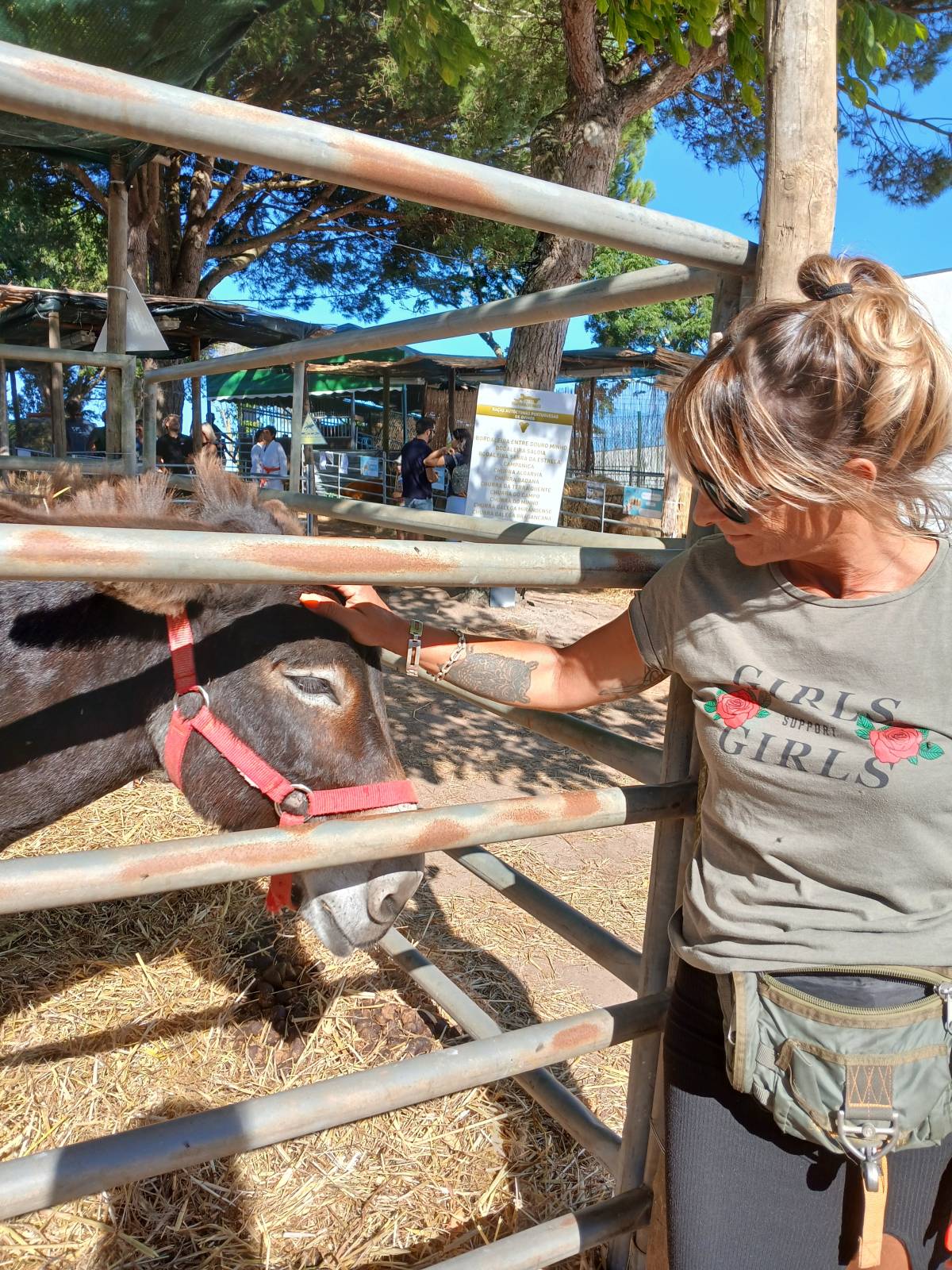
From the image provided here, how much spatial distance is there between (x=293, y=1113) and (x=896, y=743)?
101 centimetres

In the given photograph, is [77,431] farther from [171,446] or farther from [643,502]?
[643,502]

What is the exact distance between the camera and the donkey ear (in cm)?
159

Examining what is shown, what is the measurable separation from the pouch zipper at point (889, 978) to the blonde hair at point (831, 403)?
24.3 inches

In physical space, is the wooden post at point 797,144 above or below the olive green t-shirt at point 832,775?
above

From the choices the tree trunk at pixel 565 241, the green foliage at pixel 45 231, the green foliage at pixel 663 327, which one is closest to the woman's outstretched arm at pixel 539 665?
the tree trunk at pixel 565 241

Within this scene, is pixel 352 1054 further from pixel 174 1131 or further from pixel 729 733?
pixel 729 733

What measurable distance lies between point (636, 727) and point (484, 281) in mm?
15041

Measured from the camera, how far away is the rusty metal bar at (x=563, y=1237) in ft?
4.54

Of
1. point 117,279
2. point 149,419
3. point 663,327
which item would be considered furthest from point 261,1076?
point 663,327

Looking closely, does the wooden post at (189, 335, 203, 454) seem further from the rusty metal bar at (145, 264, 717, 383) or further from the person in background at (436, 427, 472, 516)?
the rusty metal bar at (145, 264, 717, 383)

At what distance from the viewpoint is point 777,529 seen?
110 cm

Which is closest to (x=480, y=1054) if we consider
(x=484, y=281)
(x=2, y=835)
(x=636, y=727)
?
(x=2, y=835)

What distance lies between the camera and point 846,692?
1092mm

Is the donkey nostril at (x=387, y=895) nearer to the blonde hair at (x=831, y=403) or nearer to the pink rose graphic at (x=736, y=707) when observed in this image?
the pink rose graphic at (x=736, y=707)
